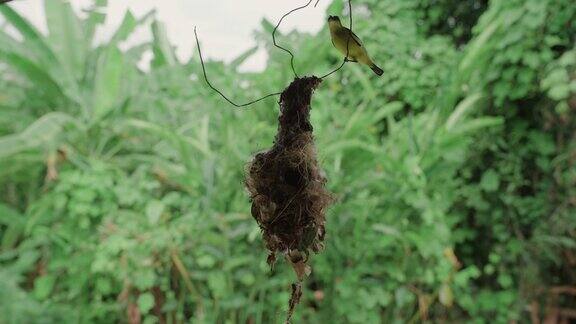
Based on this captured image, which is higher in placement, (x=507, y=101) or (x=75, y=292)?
(x=507, y=101)

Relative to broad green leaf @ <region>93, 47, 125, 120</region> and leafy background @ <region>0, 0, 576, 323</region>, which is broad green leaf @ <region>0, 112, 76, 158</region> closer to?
leafy background @ <region>0, 0, 576, 323</region>

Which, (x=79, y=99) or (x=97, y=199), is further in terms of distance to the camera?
(x=79, y=99)

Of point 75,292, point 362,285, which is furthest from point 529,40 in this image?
point 75,292

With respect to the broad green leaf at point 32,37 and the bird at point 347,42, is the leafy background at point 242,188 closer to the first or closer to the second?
the broad green leaf at point 32,37

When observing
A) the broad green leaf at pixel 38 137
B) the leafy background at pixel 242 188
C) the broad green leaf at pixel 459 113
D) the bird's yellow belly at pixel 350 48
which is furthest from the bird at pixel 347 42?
the broad green leaf at pixel 38 137

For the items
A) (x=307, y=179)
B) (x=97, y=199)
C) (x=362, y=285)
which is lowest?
(x=307, y=179)

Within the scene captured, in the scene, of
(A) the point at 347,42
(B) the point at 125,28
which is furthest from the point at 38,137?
(A) the point at 347,42

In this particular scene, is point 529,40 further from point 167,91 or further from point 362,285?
point 167,91
